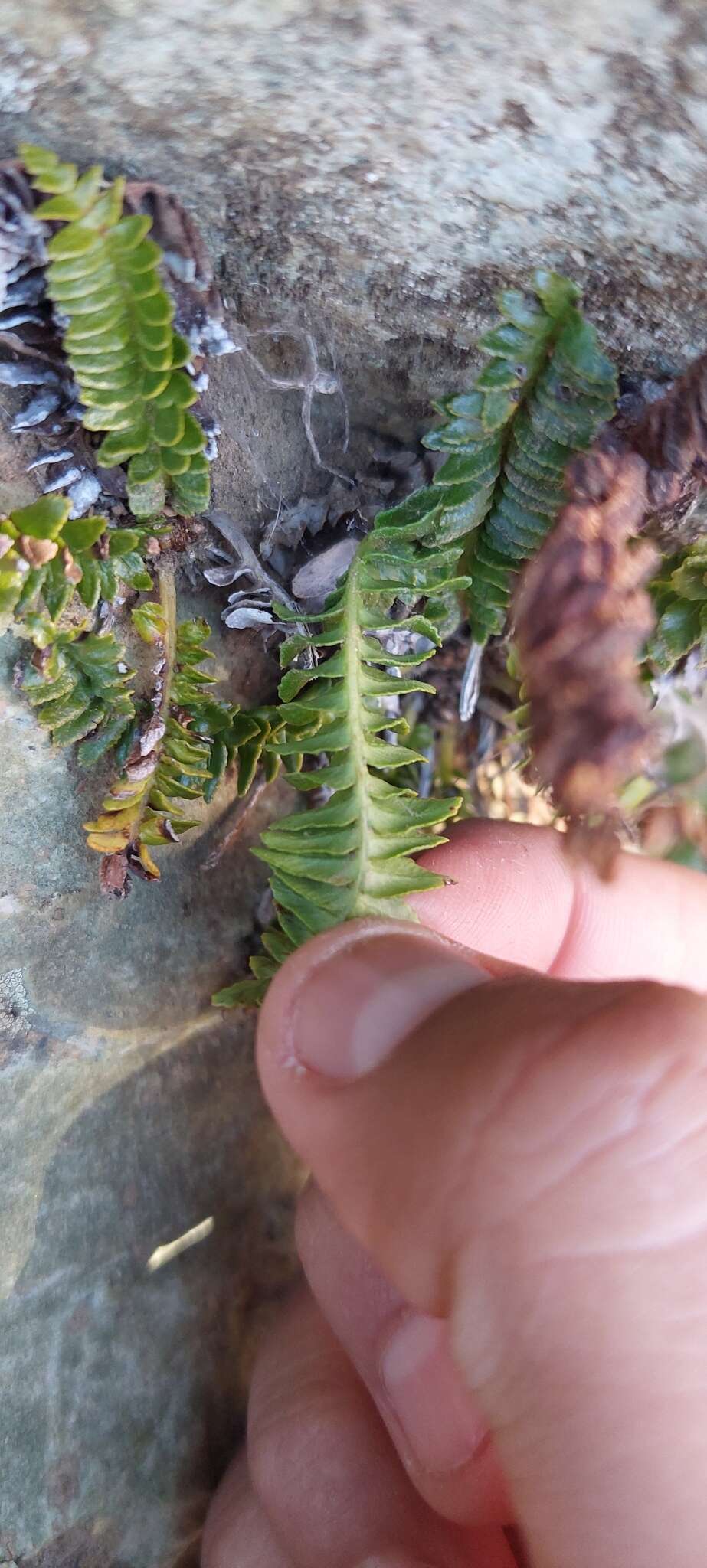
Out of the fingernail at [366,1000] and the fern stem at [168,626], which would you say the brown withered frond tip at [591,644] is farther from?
the fern stem at [168,626]

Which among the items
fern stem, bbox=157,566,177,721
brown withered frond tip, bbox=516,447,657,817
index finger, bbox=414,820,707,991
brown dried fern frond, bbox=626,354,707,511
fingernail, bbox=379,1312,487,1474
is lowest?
fingernail, bbox=379,1312,487,1474

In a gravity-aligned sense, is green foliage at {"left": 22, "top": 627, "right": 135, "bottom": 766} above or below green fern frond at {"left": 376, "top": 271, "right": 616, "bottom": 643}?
below

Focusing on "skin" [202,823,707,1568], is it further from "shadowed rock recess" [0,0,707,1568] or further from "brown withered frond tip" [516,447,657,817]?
"shadowed rock recess" [0,0,707,1568]

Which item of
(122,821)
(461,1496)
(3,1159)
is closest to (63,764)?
(122,821)

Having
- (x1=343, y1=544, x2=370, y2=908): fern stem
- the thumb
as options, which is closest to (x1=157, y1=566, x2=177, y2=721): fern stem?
(x1=343, y1=544, x2=370, y2=908): fern stem

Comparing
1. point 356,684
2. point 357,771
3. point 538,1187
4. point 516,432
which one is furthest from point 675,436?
point 538,1187

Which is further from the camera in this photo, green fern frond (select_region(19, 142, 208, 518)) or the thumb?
green fern frond (select_region(19, 142, 208, 518))

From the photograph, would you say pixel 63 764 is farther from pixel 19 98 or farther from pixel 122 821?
pixel 19 98

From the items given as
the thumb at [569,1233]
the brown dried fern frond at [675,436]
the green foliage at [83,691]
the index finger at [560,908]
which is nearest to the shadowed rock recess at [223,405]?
the green foliage at [83,691]
